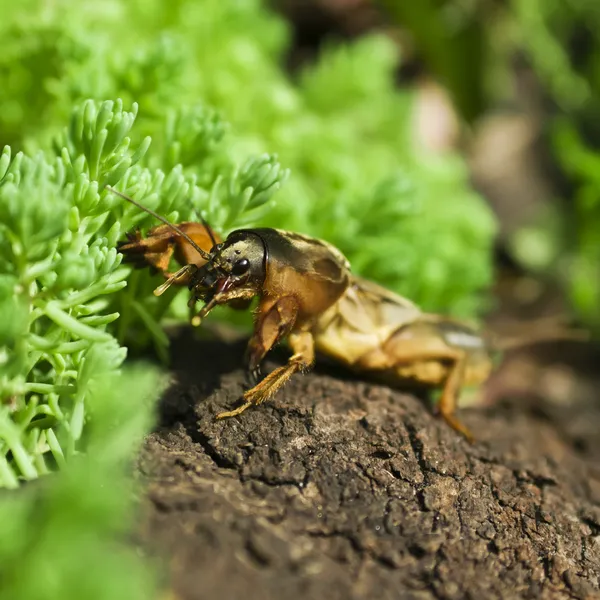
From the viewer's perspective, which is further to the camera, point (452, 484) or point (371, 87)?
point (371, 87)

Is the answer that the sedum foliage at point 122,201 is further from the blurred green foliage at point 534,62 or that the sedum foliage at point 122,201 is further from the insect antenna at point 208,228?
the blurred green foliage at point 534,62

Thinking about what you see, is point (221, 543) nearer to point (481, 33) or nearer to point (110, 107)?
point (110, 107)

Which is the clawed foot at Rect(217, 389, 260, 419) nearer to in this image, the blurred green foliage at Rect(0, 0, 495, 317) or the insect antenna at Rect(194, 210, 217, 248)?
the insect antenna at Rect(194, 210, 217, 248)

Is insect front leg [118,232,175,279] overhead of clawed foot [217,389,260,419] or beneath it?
overhead

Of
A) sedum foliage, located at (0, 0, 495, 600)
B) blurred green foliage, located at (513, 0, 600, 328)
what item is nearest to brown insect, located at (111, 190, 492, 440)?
sedum foliage, located at (0, 0, 495, 600)

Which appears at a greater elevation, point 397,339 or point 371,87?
point 371,87

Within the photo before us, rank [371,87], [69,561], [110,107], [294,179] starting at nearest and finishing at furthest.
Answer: [69,561]
[110,107]
[294,179]
[371,87]

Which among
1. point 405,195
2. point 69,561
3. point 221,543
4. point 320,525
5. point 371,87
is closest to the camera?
point 69,561

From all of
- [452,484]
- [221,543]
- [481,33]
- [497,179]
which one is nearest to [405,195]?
[452,484]

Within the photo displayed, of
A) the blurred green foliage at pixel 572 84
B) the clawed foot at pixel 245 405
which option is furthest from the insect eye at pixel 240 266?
the blurred green foliage at pixel 572 84
